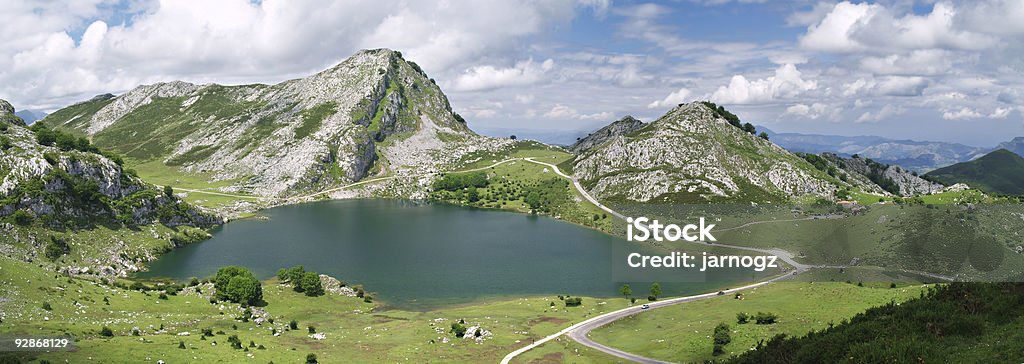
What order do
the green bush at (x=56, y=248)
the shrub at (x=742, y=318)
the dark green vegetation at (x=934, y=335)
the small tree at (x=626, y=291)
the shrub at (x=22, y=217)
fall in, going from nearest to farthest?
the dark green vegetation at (x=934, y=335)
the shrub at (x=742, y=318)
the small tree at (x=626, y=291)
the green bush at (x=56, y=248)
the shrub at (x=22, y=217)

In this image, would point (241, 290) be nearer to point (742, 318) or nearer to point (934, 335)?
point (742, 318)

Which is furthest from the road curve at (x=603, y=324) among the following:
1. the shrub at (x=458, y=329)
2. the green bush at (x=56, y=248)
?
the green bush at (x=56, y=248)

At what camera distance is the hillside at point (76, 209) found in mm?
127625

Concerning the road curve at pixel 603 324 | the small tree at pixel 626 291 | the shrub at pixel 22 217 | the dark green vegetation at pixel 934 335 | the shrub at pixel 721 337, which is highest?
the shrub at pixel 22 217

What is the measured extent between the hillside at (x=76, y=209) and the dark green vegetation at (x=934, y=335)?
143292mm

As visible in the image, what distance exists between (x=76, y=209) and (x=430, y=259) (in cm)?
9328

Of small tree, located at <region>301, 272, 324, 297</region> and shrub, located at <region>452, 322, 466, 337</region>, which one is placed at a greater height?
small tree, located at <region>301, 272, 324, 297</region>

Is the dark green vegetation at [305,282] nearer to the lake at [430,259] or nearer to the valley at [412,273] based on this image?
the valley at [412,273]

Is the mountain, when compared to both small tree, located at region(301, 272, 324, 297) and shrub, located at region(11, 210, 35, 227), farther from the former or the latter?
small tree, located at region(301, 272, 324, 297)

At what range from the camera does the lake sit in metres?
123

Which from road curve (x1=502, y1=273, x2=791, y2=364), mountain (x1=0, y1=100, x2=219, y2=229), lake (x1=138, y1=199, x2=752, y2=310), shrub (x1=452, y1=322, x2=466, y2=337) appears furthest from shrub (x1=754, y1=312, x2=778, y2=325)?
mountain (x1=0, y1=100, x2=219, y2=229)

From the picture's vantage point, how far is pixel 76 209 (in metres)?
144

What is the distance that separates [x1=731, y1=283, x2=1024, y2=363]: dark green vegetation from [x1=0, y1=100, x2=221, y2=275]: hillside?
143292 millimetres

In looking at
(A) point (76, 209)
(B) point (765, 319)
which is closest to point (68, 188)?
(A) point (76, 209)
